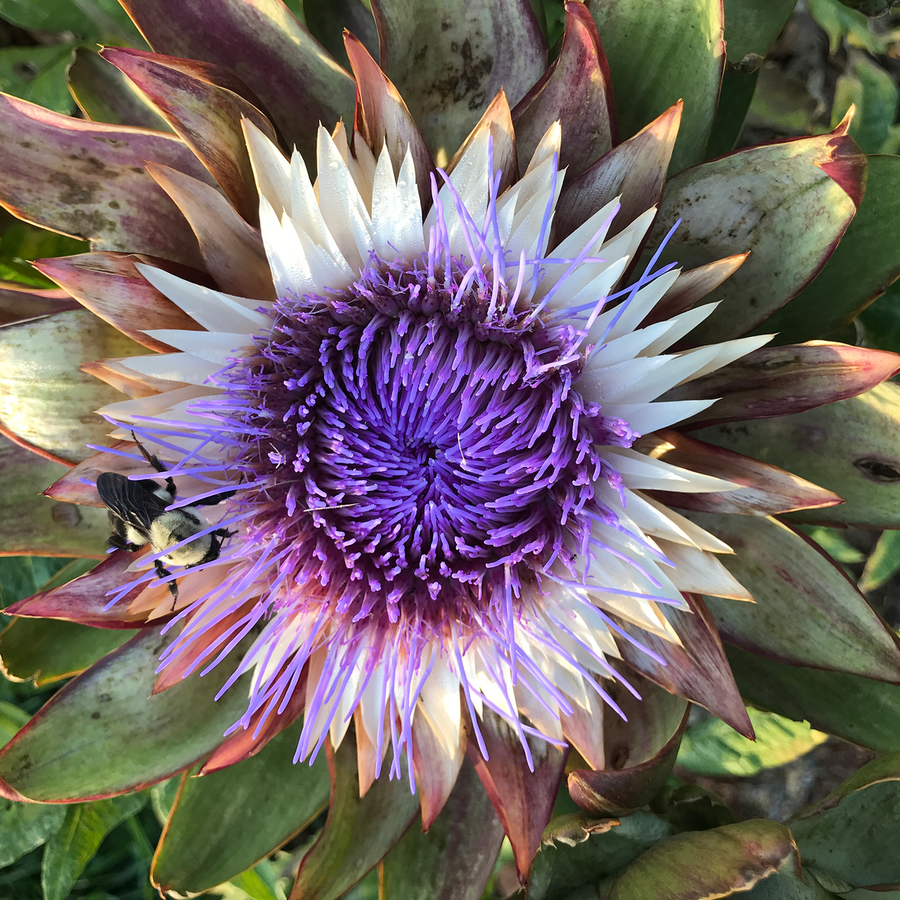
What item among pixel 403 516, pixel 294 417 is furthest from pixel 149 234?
pixel 403 516

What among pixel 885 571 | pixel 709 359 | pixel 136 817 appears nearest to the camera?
pixel 709 359

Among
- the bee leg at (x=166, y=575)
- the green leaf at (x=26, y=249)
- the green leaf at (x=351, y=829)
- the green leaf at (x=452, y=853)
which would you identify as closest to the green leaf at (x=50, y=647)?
the bee leg at (x=166, y=575)

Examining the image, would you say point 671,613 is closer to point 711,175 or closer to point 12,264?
point 711,175

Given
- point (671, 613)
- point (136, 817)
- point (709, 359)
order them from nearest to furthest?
point (709, 359) → point (671, 613) → point (136, 817)

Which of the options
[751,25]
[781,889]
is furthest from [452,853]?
[751,25]

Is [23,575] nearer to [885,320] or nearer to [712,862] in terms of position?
[712,862]

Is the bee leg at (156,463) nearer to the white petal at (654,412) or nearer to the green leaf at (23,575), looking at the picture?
the white petal at (654,412)

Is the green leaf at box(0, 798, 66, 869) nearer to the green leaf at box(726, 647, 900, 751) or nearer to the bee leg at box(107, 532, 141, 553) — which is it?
the bee leg at box(107, 532, 141, 553)
